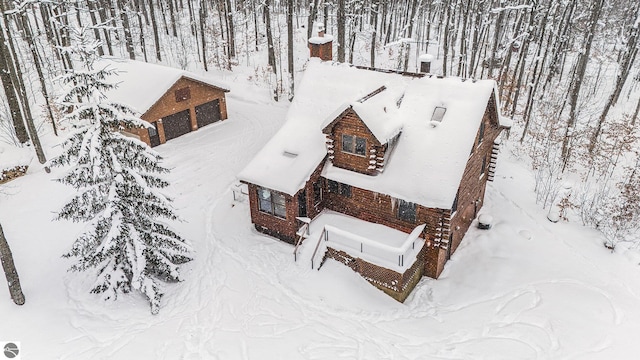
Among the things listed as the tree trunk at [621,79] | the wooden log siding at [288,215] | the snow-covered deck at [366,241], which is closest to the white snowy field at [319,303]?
the wooden log siding at [288,215]

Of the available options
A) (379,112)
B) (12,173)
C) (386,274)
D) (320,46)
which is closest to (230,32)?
(320,46)

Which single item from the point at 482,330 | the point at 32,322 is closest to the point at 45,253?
the point at 32,322

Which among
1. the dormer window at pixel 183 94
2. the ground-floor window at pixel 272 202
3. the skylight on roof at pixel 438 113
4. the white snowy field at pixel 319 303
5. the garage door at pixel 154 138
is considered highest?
the skylight on roof at pixel 438 113

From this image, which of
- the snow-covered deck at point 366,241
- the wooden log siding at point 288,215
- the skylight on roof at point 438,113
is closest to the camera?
the snow-covered deck at point 366,241

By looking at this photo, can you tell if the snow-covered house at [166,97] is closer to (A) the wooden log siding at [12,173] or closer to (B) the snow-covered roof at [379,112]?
(A) the wooden log siding at [12,173]

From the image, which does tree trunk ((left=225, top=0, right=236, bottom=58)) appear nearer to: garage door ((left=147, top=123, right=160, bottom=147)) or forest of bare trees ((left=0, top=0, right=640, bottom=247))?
forest of bare trees ((left=0, top=0, right=640, bottom=247))

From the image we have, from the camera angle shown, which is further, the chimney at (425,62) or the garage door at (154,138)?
the garage door at (154,138)

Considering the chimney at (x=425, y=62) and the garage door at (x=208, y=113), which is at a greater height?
the chimney at (x=425, y=62)
